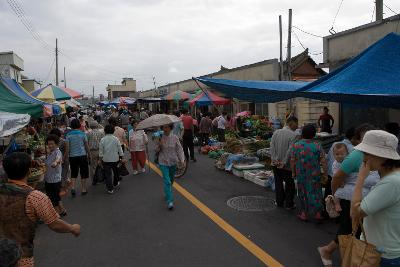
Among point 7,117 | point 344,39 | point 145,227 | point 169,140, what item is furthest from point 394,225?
point 344,39

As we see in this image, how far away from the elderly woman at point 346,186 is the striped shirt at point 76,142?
18.4ft

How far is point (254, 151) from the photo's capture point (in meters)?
12.5

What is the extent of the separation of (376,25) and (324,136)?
484cm

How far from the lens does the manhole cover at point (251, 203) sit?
23.3 ft

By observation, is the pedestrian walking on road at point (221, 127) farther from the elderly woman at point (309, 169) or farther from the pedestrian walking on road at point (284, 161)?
the elderly woman at point (309, 169)

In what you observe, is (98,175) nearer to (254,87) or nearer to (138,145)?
(138,145)

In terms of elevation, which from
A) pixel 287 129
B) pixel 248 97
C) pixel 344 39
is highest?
pixel 344 39

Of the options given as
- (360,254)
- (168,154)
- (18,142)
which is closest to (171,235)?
(168,154)

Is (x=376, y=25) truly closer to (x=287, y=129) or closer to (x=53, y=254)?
(x=287, y=129)

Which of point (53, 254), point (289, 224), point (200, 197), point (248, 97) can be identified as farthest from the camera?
point (248, 97)

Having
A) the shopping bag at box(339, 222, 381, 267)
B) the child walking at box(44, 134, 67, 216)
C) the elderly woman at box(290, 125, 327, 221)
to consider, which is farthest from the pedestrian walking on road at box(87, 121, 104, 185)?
the shopping bag at box(339, 222, 381, 267)

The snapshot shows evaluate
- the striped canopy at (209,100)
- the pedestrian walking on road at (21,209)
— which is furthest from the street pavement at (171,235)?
the striped canopy at (209,100)

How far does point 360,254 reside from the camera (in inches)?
113

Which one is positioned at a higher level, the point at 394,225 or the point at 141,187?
the point at 394,225
